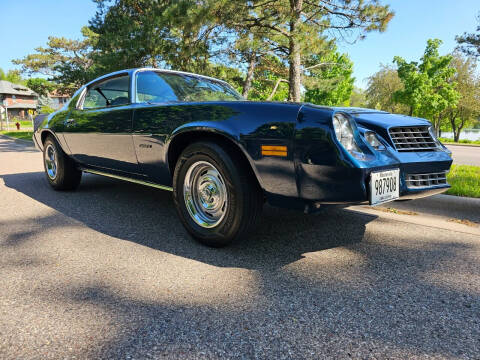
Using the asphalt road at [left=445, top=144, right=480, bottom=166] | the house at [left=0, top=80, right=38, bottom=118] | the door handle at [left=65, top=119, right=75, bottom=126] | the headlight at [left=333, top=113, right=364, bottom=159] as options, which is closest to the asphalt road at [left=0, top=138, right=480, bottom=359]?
the headlight at [left=333, top=113, right=364, bottom=159]

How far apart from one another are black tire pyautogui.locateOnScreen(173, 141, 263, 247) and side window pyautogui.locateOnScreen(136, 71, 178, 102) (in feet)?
2.77

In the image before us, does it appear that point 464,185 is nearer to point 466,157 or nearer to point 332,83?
point 466,157

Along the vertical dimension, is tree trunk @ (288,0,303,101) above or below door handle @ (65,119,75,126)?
above

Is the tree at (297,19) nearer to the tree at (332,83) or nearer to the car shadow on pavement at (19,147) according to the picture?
the tree at (332,83)

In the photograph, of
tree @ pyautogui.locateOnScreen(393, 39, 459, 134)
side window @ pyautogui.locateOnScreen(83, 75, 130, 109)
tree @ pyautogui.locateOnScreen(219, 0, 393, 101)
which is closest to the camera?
side window @ pyautogui.locateOnScreen(83, 75, 130, 109)

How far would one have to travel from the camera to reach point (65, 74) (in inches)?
745

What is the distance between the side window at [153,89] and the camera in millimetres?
3160

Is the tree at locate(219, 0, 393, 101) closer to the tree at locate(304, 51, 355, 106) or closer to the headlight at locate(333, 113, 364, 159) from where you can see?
the tree at locate(304, 51, 355, 106)

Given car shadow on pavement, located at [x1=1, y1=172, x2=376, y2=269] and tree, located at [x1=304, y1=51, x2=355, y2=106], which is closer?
car shadow on pavement, located at [x1=1, y1=172, x2=376, y2=269]

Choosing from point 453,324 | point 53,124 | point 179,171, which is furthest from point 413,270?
point 53,124

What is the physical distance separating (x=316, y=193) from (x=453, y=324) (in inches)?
37.0

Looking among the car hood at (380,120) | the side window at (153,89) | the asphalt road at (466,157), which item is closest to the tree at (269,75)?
the asphalt road at (466,157)

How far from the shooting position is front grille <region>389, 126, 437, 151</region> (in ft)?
7.86

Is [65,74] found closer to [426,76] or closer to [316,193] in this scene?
[316,193]
